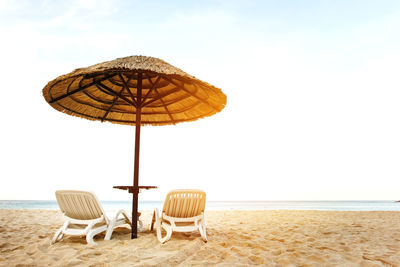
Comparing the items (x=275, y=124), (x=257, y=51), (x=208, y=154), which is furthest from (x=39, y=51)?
(x=208, y=154)

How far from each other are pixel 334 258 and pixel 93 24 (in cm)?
1178

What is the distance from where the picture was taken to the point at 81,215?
352 centimetres

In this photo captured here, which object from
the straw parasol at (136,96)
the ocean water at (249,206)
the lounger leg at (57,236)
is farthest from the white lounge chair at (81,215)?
the ocean water at (249,206)

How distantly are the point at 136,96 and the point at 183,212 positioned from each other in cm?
259

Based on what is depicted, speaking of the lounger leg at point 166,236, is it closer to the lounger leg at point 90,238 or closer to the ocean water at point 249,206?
the lounger leg at point 90,238

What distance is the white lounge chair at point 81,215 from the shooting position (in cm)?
337

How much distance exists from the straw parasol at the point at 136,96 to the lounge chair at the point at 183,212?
0.49m

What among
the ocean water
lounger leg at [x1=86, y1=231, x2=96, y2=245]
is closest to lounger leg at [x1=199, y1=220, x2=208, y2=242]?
lounger leg at [x1=86, y1=231, x2=96, y2=245]

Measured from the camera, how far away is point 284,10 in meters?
10.6

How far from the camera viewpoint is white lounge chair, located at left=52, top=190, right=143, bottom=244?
3.37 metres

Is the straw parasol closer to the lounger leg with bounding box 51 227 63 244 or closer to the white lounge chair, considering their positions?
the white lounge chair

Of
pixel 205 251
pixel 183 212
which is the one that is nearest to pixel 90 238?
pixel 183 212

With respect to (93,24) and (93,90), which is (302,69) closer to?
(93,24)

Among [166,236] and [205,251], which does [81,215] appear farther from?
[205,251]
